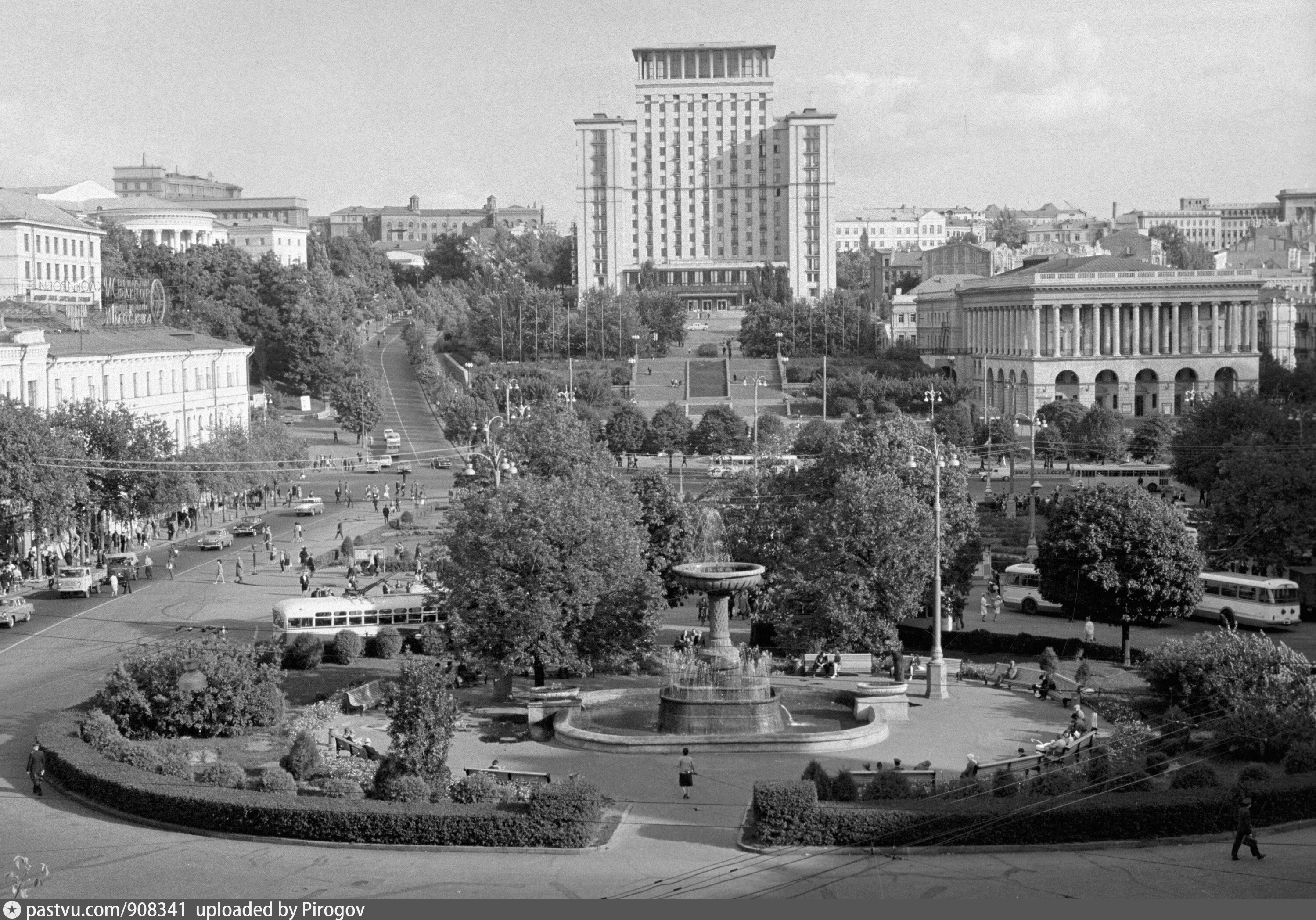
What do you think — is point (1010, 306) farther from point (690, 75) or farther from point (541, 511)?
point (541, 511)

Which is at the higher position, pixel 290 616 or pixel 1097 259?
pixel 1097 259

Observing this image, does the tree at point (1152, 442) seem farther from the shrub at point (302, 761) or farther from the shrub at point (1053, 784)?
the shrub at point (302, 761)

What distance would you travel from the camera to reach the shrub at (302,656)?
127 ft

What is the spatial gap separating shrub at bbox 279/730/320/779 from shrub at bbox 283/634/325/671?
417 inches

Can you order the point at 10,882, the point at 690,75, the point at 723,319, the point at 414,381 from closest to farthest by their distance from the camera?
the point at 10,882, the point at 414,381, the point at 723,319, the point at 690,75

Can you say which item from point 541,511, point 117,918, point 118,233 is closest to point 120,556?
point 541,511

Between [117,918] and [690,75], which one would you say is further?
[690,75]

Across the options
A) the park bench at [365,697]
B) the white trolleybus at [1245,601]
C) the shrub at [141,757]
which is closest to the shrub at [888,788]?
the shrub at [141,757]

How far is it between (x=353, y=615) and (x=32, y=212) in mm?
60392

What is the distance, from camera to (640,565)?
36344mm

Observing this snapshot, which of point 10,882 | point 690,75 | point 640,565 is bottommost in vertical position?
point 10,882

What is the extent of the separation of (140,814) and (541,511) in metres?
11.7

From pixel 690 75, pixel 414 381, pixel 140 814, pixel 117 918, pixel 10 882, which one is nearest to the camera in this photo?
pixel 117 918

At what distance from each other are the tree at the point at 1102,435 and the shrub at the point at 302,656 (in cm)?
5202
